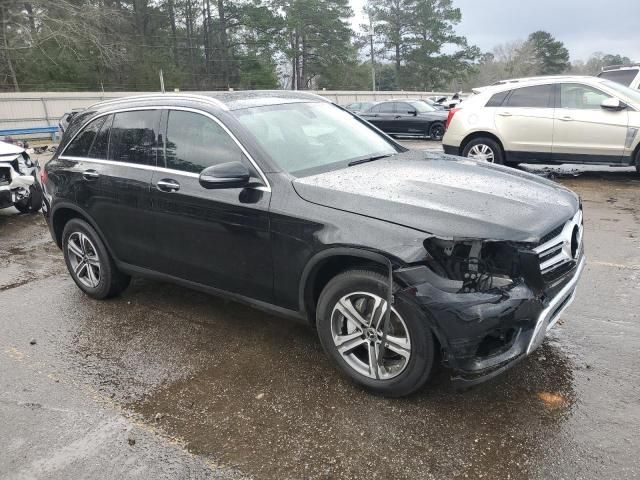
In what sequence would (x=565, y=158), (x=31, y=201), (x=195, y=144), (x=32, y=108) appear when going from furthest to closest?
(x=32, y=108)
(x=565, y=158)
(x=31, y=201)
(x=195, y=144)

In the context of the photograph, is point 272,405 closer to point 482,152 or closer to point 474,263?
point 474,263

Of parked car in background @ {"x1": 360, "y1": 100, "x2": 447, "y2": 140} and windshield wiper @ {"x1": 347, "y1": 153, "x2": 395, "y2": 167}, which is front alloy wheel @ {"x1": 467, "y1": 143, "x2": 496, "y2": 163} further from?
parked car in background @ {"x1": 360, "y1": 100, "x2": 447, "y2": 140}

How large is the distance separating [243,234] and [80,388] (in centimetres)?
143

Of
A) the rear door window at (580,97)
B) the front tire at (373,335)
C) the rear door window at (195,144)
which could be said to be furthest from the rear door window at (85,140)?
the rear door window at (580,97)

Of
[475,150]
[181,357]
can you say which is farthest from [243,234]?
[475,150]

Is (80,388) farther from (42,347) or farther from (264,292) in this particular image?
(264,292)

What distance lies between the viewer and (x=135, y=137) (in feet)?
14.1

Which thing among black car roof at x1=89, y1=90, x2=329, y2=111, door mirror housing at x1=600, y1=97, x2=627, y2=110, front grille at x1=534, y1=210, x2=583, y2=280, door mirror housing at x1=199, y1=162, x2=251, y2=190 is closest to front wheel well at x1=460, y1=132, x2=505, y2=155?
door mirror housing at x1=600, y1=97, x2=627, y2=110

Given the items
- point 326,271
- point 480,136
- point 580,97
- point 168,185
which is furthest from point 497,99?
point 326,271

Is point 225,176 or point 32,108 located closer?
point 225,176

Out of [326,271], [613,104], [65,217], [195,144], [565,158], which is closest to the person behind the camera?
[326,271]

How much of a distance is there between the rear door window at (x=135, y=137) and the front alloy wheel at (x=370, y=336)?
198 cm

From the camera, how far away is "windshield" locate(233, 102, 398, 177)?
143 inches

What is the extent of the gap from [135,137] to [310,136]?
1437 millimetres
